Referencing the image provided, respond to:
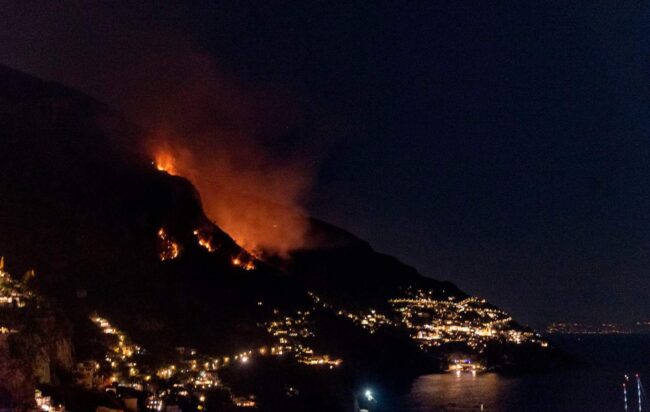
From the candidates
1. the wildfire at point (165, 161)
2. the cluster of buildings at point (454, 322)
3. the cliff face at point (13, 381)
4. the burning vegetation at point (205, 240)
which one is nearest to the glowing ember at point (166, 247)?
the burning vegetation at point (205, 240)

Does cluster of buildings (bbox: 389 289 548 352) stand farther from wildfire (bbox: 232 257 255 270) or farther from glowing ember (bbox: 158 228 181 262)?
glowing ember (bbox: 158 228 181 262)

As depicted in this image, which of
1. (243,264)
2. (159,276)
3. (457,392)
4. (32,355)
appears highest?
(243,264)

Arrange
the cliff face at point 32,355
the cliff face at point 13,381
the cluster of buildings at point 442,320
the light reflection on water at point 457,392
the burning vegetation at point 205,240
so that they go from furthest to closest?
1. the cluster of buildings at point 442,320
2. the burning vegetation at point 205,240
3. the light reflection on water at point 457,392
4. the cliff face at point 32,355
5. the cliff face at point 13,381

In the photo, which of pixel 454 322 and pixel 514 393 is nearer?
pixel 514 393

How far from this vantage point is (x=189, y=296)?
80.0 meters

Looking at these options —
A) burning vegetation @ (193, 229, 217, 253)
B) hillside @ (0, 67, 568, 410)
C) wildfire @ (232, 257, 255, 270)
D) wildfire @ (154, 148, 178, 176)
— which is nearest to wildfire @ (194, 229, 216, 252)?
burning vegetation @ (193, 229, 217, 253)

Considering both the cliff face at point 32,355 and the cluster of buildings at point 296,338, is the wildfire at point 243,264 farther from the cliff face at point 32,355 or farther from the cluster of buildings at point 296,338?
the cliff face at point 32,355

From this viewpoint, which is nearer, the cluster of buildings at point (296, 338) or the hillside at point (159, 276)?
the hillside at point (159, 276)

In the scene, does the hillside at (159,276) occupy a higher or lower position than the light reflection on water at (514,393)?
higher

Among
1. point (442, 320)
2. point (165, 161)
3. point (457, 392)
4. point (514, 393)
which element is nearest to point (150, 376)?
point (457, 392)

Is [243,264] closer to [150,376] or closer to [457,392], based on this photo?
[457,392]

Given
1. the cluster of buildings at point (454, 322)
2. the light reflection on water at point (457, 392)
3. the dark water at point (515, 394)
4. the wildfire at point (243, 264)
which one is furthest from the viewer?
the cluster of buildings at point (454, 322)

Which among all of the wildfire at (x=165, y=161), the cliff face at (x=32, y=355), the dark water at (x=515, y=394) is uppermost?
the wildfire at (x=165, y=161)

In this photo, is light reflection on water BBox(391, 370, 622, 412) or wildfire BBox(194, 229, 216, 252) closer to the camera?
light reflection on water BBox(391, 370, 622, 412)
